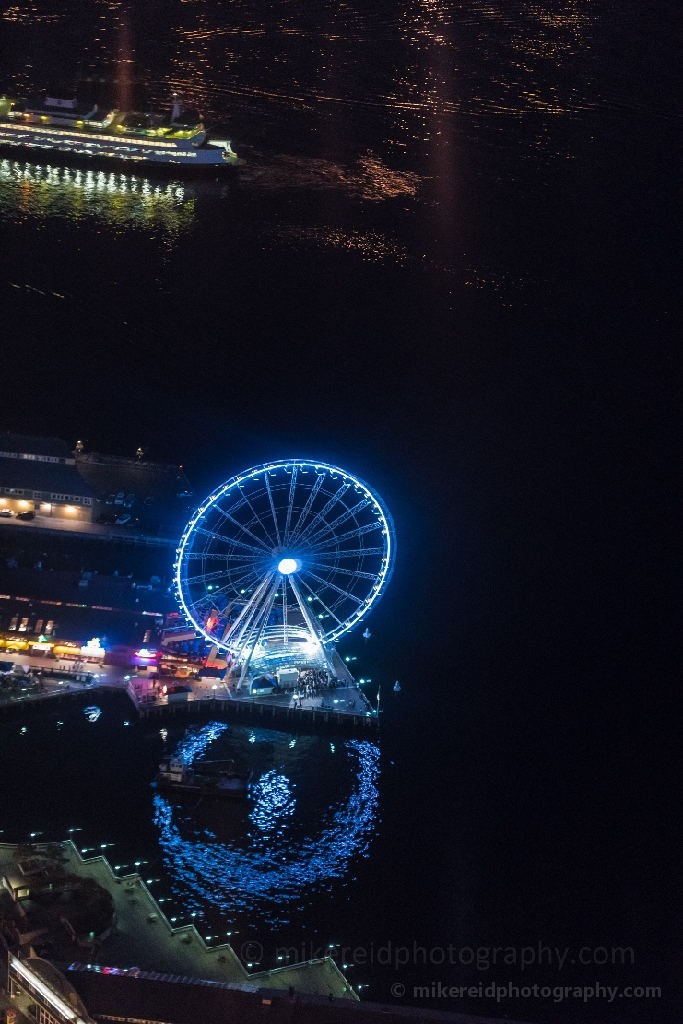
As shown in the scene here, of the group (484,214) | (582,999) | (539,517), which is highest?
(484,214)

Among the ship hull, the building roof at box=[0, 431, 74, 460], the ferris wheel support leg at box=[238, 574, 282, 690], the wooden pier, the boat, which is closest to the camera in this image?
the boat

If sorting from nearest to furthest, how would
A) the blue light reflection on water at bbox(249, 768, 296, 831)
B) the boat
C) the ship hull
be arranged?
the blue light reflection on water at bbox(249, 768, 296, 831)
the boat
the ship hull

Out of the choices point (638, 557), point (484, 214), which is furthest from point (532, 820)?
point (484, 214)

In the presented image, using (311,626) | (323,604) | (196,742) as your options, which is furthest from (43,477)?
(196,742)

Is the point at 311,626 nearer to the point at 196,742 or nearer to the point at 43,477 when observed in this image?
the point at 196,742

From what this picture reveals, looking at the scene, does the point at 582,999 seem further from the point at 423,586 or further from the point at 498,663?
the point at 423,586

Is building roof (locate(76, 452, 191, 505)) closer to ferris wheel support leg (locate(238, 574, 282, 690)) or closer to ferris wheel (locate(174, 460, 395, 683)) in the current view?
ferris wheel (locate(174, 460, 395, 683))

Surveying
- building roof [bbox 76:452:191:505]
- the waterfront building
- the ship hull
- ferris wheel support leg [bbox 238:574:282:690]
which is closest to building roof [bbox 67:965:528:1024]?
ferris wheel support leg [bbox 238:574:282:690]
